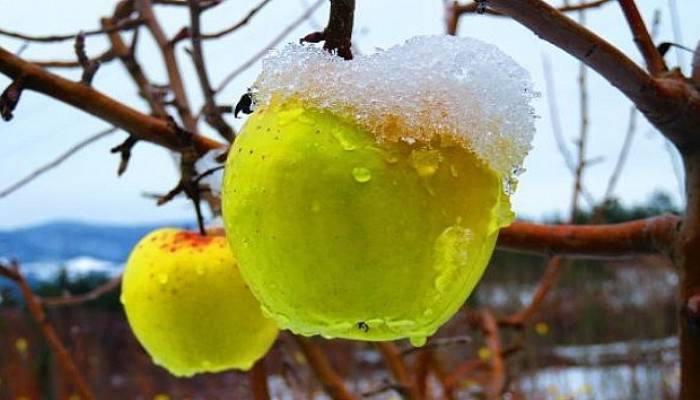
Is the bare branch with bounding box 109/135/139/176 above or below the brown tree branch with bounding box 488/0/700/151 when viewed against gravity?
below

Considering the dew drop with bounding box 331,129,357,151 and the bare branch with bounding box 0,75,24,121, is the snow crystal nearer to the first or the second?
the dew drop with bounding box 331,129,357,151

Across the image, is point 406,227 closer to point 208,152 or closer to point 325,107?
point 325,107

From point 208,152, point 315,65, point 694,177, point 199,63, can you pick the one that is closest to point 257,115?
point 315,65

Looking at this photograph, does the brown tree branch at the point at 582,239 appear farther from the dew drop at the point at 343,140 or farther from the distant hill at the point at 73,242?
the distant hill at the point at 73,242

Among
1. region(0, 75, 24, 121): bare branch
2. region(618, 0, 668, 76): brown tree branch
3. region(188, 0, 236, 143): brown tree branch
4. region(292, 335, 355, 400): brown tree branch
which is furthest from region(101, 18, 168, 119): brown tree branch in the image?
region(618, 0, 668, 76): brown tree branch

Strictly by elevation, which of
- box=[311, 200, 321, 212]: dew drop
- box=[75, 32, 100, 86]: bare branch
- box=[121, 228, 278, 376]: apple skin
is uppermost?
box=[311, 200, 321, 212]: dew drop

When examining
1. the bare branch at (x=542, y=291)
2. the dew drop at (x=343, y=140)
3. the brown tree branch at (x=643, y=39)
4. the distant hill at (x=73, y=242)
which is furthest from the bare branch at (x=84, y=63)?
Result: the distant hill at (x=73, y=242)
